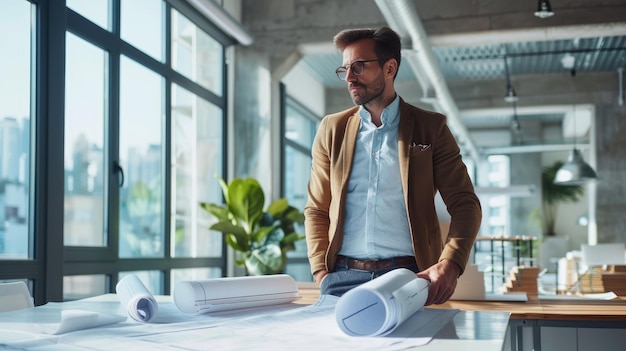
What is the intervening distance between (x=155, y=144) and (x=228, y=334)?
605 centimetres

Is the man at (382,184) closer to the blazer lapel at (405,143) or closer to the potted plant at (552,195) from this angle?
the blazer lapel at (405,143)

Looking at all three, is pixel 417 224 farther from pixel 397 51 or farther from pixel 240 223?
pixel 240 223

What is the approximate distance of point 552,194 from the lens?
782 inches

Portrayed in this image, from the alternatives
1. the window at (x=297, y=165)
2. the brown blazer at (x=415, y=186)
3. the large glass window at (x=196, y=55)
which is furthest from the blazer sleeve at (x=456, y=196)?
the window at (x=297, y=165)

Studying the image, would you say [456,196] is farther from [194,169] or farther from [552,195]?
[552,195]

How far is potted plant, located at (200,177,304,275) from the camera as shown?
7.98 meters

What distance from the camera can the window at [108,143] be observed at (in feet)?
17.0

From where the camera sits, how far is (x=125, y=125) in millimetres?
6812

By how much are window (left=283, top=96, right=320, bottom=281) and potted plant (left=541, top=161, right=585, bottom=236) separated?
8985 mm

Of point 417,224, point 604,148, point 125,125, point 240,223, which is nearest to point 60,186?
point 125,125

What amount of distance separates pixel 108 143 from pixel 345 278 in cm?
459

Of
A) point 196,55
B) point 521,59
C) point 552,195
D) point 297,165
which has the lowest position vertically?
point 552,195

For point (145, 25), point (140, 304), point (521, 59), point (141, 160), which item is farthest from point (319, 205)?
point (521, 59)

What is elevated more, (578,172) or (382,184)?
(578,172)
